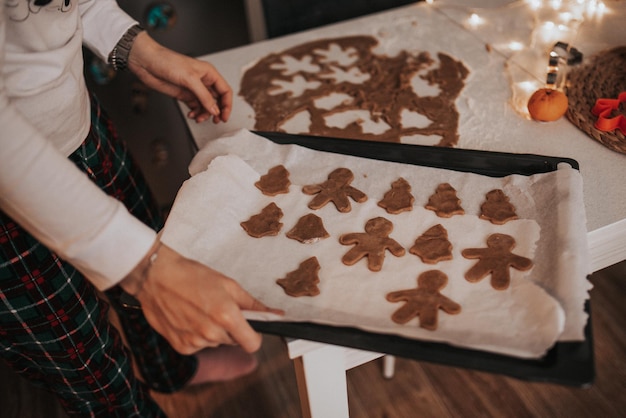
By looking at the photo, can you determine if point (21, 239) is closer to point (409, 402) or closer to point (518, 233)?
point (518, 233)

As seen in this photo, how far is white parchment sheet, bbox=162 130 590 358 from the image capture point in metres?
0.65

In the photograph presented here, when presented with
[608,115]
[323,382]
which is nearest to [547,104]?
[608,115]

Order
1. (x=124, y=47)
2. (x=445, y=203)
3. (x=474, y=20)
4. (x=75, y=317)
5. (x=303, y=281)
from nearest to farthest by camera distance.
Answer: (x=303, y=281) < (x=445, y=203) < (x=75, y=317) < (x=124, y=47) < (x=474, y=20)

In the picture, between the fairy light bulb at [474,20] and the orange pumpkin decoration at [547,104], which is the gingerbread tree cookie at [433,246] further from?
the fairy light bulb at [474,20]

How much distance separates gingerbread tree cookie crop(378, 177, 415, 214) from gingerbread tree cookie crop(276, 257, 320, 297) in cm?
16

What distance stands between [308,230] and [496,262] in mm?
267

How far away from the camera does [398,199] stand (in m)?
0.85

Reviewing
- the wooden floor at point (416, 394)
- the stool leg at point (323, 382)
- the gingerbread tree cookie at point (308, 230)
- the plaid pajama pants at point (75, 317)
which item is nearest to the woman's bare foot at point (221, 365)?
the wooden floor at point (416, 394)

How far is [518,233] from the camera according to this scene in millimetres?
782

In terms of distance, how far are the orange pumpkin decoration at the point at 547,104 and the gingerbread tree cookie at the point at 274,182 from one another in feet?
1.60

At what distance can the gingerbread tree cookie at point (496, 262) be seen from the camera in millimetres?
713

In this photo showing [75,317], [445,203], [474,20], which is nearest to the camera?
[445,203]

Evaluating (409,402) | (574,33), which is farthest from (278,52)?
(409,402)

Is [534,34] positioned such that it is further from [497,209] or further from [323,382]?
[323,382]
